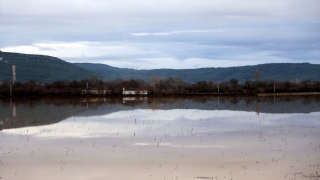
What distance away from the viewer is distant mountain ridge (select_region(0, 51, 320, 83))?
418 feet

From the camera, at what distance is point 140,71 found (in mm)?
182875

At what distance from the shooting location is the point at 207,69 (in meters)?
170

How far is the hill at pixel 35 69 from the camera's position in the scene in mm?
119438

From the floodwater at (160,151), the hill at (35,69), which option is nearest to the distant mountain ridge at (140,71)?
the hill at (35,69)

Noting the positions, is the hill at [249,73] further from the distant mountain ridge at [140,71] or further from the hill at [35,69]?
the hill at [35,69]

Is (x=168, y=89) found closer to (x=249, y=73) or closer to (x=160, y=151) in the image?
(x=160, y=151)

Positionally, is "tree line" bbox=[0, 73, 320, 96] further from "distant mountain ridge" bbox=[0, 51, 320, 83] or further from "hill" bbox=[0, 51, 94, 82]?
"distant mountain ridge" bbox=[0, 51, 320, 83]

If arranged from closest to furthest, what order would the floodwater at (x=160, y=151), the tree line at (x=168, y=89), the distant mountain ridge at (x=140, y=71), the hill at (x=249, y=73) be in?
the floodwater at (x=160, y=151) < the tree line at (x=168, y=89) < the distant mountain ridge at (x=140, y=71) < the hill at (x=249, y=73)

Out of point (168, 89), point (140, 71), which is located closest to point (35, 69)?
point (140, 71)

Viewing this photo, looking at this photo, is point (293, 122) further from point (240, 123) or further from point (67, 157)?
point (67, 157)

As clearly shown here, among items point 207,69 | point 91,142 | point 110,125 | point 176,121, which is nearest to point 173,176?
point 91,142

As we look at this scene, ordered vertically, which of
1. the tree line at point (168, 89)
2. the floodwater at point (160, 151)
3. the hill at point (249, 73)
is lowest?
the floodwater at point (160, 151)

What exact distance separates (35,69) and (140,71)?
5950 centimetres

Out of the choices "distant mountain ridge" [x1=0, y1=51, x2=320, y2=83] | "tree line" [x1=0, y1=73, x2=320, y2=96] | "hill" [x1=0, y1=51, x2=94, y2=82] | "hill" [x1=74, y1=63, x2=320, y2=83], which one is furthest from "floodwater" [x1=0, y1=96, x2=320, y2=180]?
"hill" [x1=74, y1=63, x2=320, y2=83]
